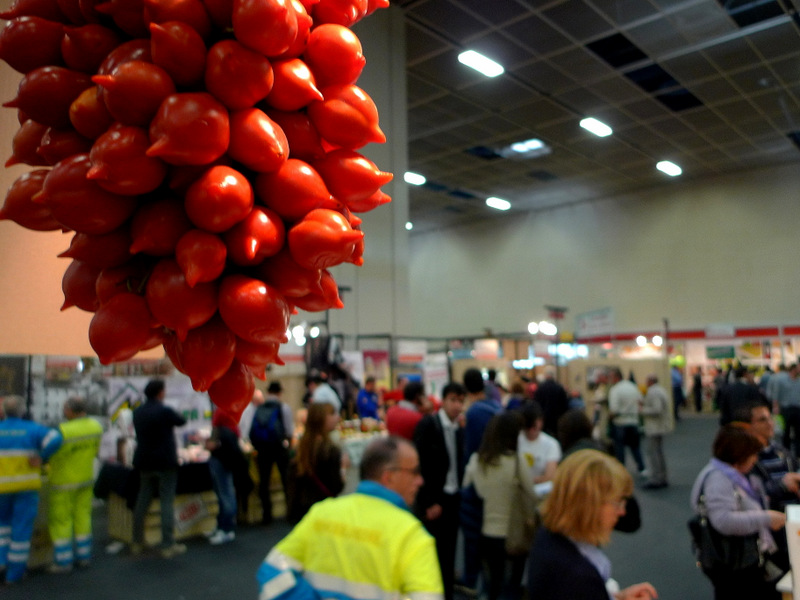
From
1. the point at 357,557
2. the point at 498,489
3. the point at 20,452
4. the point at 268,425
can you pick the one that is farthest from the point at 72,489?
the point at 357,557

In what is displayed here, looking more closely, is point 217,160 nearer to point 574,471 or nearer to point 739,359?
point 574,471

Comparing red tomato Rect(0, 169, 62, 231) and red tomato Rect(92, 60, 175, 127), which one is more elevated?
red tomato Rect(92, 60, 175, 127)

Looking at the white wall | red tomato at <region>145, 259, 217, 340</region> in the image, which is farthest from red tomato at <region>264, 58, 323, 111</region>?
the white wall

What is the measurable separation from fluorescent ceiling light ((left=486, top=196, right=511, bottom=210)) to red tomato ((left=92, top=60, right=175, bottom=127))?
57.3 feet

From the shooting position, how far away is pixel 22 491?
17.7 ft

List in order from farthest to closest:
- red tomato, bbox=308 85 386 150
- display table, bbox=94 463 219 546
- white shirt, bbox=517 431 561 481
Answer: display table, bbox=94 463 219 546 < white shirt, bbox=517 431 561 481 < red tomato, bbox=308 85 386 150

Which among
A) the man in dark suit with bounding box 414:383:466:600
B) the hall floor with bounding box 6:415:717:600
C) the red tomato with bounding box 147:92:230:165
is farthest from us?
the hall floor with bounding box 6:415:717:600

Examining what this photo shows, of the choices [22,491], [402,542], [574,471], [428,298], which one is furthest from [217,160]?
[428,298]

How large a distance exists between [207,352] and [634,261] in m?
18.0

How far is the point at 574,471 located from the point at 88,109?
7.17ft

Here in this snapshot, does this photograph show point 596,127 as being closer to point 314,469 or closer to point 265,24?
point 314,469

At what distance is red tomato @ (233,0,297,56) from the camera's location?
622mm

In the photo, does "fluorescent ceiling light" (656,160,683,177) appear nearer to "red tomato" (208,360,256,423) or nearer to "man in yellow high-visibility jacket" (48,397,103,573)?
"man in yellow high-visibility jacket" (48,397,103,573)

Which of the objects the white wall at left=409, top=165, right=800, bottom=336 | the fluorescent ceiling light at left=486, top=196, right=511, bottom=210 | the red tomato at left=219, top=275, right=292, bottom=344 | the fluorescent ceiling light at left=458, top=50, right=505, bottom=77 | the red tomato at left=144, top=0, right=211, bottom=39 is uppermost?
the fluorescent ceiling light at left=458, top=50, right=505, bottom=77
